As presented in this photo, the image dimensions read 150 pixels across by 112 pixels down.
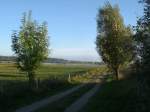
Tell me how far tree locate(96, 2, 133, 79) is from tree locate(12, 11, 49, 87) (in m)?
18.9

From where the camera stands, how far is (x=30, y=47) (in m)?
41.9

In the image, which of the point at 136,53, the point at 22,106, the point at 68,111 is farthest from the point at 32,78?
the point at 136,53

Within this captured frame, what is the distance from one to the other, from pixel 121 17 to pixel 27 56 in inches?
991

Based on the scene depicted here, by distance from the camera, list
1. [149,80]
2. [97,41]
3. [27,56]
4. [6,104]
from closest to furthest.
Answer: [149,80], [6,104], [27,56], [97,41]

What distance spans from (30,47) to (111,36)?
71.0 feet

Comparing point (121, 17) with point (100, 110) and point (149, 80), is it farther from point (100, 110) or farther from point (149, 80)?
point (149, 80)

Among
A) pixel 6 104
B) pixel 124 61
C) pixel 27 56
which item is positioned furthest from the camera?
pixel 124 61

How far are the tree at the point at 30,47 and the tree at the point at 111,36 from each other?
18.9 meters

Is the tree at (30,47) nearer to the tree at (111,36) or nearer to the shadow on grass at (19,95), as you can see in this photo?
the shadow on grass at (19,95)

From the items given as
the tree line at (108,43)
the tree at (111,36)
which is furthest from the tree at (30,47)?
the tree at (111,36)

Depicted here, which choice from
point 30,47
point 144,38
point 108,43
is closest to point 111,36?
point 108,43

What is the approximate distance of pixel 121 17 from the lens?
207ft

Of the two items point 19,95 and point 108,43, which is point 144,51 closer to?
point 19,95

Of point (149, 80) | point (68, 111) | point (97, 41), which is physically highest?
point (97, 41)
